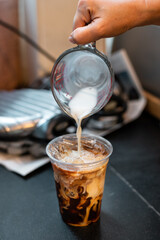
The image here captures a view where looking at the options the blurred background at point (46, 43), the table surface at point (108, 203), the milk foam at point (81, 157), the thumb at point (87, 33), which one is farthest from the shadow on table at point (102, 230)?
the blurred background at point (46, 43)

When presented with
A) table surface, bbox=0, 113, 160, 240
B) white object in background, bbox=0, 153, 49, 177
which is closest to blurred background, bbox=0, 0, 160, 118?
table surface, bbox=0, 113, 160, 240

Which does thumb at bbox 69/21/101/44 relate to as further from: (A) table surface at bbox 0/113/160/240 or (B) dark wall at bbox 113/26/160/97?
(B) dark wall at bbox 113/26/160/97

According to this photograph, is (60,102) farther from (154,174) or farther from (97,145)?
(154,174)

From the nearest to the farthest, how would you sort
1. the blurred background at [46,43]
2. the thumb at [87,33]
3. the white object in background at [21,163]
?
1. the thumb at [87,33]
2. the white object in background at [21,163]
3. the blurred background at [46,43]

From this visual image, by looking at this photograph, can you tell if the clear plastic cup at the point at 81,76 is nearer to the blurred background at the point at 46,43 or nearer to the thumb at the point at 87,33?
the thumb at the point at 87,33

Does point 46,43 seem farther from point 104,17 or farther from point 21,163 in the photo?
point 104,17

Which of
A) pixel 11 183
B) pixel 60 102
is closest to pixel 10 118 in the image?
pixel 11 183

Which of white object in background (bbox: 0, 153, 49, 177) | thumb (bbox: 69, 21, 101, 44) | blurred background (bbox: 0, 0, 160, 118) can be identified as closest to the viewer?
thumb (bbox: 69, 21, 101, 44)
